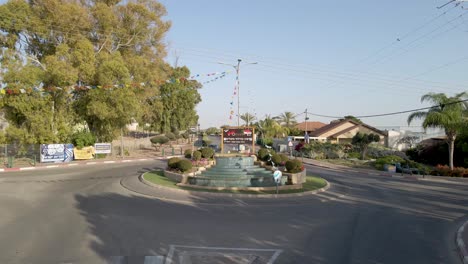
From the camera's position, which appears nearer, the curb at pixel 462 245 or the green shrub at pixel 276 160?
the curb at pixel 462 245

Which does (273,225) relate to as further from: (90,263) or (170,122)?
(170,122)

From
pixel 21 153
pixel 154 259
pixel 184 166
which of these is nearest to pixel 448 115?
pixel 184 166

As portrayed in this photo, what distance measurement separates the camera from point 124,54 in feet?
123

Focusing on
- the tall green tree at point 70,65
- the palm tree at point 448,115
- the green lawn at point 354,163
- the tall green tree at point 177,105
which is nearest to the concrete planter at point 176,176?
the tall green tree at point 70,65

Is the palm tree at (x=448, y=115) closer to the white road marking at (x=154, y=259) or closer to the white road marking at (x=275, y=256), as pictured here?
the white road marking at (x=275, y=256)

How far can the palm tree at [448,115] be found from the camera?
27.7 meters

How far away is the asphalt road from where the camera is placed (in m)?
8.01

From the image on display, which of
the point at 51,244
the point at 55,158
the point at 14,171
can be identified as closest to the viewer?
the point at 51,244

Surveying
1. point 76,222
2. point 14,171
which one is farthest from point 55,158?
point 76,222

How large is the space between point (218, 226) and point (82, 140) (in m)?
25.7

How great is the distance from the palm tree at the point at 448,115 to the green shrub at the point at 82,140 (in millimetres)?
30110

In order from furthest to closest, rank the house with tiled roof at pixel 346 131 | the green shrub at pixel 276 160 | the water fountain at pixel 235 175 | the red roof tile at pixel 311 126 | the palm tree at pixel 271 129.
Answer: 1. the red roof tile at pixel 311 126
2. the palm tree at pixel 271 129
3. the house with tiled roof at pixel 346 131
4. the green shrub at pixel 276 160
5. the water fountain at pixel 235 175

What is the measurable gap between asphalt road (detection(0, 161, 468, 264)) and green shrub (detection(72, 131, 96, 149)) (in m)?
15.1

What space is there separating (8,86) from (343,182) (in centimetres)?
2572
